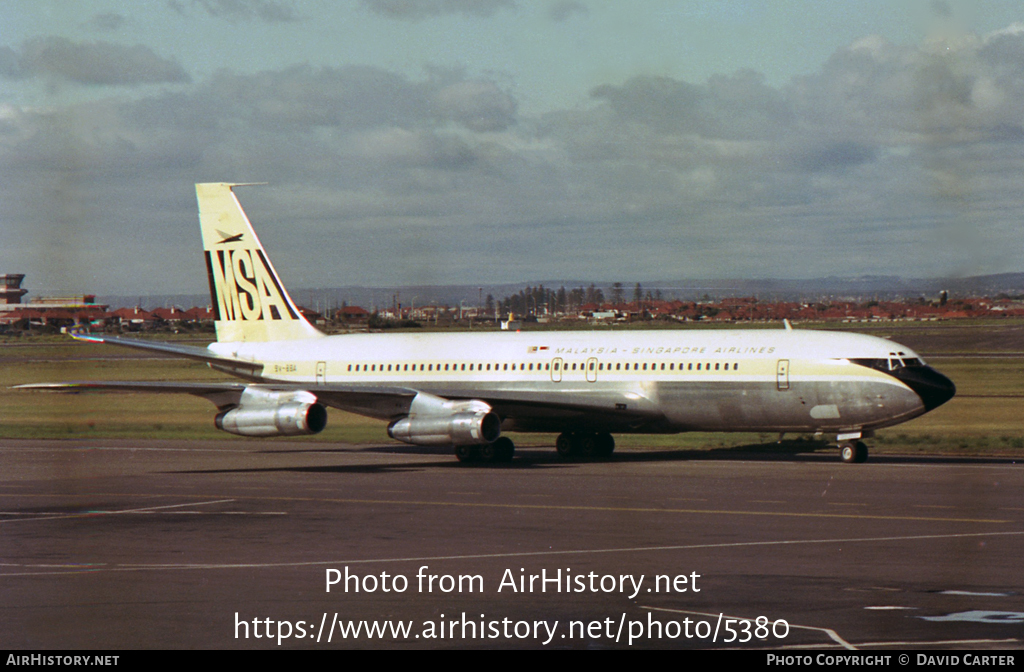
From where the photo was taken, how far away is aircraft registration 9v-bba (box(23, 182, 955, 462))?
3934 cm

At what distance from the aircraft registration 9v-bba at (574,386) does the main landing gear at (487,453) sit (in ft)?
0.16

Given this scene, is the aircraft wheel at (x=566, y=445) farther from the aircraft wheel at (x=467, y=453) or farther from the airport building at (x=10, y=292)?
the airport building at (x=10, y=292)

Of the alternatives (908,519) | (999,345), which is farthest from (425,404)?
(999,345)

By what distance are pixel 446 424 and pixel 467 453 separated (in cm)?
276

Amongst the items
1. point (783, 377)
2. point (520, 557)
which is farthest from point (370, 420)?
point (520, 557)

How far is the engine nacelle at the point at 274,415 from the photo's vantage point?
130 ft

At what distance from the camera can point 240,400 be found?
41500mm

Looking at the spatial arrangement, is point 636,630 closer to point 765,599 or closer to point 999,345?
point 765,599

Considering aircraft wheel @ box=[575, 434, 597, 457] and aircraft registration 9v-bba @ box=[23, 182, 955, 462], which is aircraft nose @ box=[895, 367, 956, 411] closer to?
aircraft registration 9v-bba @ box=[23, 182, 955, 462]

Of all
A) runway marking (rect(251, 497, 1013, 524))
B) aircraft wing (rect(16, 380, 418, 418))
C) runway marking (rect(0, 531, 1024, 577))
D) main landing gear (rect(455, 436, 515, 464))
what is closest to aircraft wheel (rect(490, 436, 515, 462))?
main landing gear (rect(455, 436, 515, 464))

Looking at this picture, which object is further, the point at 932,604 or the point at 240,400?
the point at 240,400

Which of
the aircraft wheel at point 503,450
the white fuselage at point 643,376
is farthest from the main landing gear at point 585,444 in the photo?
the aircraft wheel at point 503,450

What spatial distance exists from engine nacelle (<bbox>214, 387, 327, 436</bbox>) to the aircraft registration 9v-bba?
5cm

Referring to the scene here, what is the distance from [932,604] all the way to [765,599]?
222 centimetres
